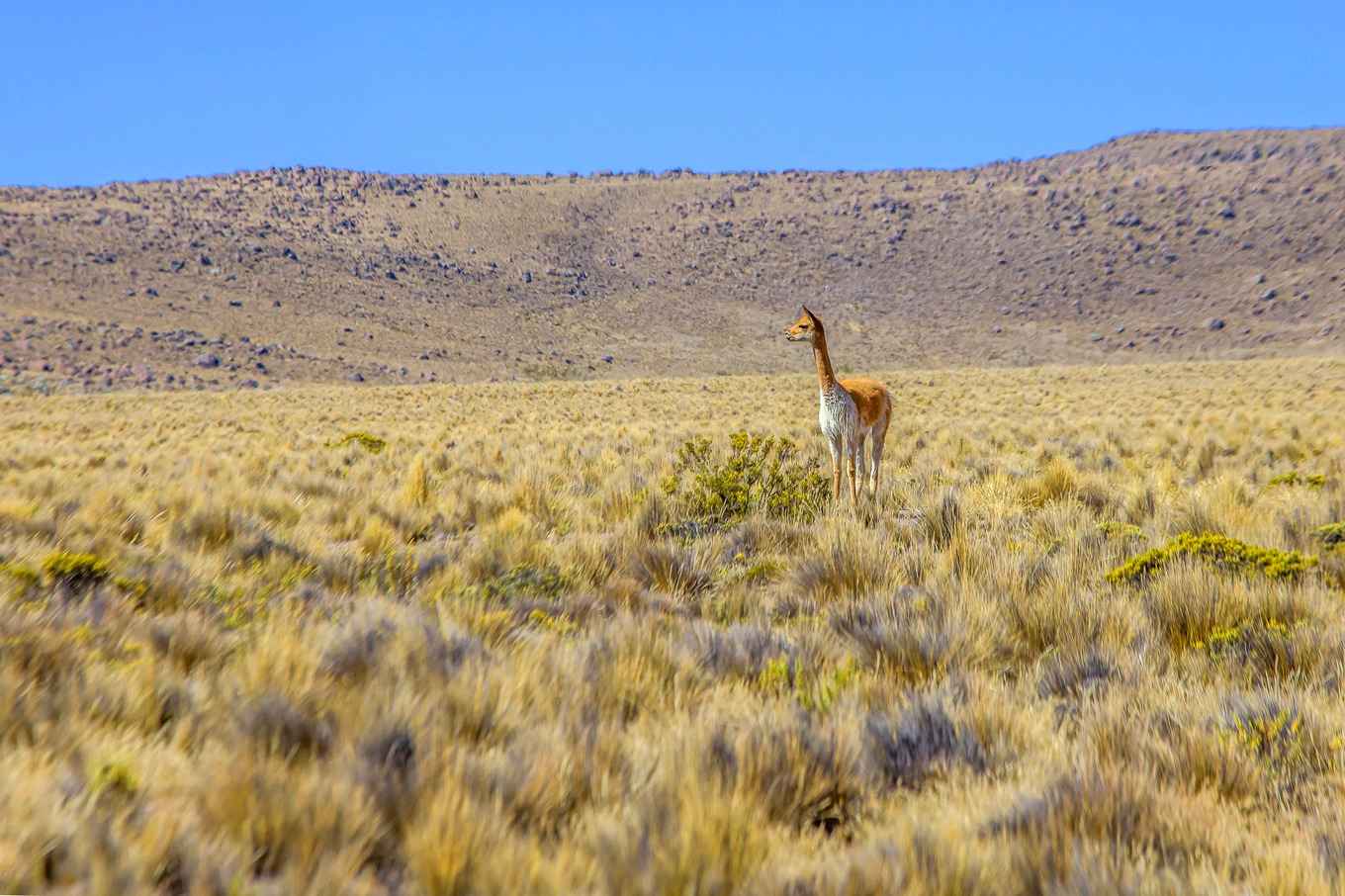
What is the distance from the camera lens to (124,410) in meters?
23.9

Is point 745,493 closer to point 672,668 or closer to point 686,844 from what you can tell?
point 672,668

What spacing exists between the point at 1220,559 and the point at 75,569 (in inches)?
244

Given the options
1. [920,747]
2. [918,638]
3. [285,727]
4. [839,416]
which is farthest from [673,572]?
[839,416]

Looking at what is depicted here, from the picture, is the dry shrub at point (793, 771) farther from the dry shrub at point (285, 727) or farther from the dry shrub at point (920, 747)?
the dry shrub at point (285, 727)

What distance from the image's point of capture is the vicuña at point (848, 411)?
6.79 meters

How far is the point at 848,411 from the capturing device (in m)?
6.81

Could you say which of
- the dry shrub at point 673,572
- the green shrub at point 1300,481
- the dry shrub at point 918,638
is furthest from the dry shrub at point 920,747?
the green shrub at point 1300,481

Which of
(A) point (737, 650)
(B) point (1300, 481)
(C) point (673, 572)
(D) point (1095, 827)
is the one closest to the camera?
(D) point (1095, 827)

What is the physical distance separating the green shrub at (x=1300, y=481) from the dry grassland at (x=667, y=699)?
1932 millimetres

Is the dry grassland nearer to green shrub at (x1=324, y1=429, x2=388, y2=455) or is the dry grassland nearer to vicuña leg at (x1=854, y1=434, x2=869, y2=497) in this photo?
vicuña leg at (x1=854, y1=434, x2=869, y2=497)

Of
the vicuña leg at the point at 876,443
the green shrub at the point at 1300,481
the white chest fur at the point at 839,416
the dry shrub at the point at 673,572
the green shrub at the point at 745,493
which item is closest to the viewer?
the dry shrub at the point at 673,572

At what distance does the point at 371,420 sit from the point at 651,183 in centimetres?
8743

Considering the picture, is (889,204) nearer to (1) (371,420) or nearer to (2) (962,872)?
(1) (371,420)

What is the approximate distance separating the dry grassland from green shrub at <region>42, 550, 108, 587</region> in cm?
2
